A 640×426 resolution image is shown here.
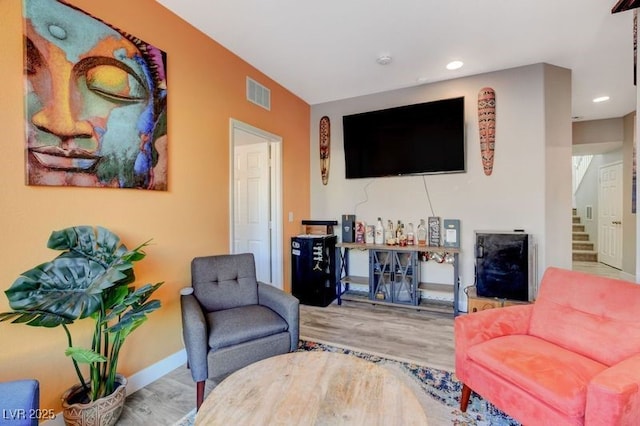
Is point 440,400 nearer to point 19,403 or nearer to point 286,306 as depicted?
point 286,306

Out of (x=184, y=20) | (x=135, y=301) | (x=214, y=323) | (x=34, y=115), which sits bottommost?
(x=214, y=323)

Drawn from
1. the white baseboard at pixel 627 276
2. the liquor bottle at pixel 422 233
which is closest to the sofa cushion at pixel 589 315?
the liquor bottle at pixel 422 233

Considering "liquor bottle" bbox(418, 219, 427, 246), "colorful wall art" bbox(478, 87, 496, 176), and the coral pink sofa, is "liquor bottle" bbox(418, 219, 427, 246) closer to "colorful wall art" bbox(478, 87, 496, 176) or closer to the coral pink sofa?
"colorful wall art" bbox(478, 87, 496, 176)

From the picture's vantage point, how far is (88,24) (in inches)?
70.6

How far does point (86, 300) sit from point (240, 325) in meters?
0.89

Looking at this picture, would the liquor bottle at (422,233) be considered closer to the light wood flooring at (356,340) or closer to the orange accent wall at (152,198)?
the light wood flooring at (356,340)

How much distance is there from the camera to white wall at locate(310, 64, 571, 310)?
3205 millimetres

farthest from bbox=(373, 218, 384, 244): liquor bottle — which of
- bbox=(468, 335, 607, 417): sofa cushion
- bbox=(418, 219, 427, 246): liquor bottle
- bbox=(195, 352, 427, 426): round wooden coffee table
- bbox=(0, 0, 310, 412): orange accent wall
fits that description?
bbox=(195, 352, 427, 426): round wooden coffee table

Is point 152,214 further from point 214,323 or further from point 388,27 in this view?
point 388,27

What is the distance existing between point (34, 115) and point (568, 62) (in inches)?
182

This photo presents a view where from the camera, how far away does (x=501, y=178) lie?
340 centimetres

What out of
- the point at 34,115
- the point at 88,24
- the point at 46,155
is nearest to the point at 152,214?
the point at 46,155

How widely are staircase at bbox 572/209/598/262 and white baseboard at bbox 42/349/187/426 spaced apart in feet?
26.6

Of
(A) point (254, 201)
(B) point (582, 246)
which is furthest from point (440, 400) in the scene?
(B) point (582, 246)
